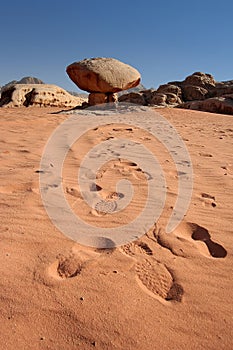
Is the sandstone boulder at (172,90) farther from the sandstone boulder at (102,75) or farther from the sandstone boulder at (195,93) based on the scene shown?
the sandstone boulder at (102,75)

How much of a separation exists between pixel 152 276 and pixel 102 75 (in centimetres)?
1063

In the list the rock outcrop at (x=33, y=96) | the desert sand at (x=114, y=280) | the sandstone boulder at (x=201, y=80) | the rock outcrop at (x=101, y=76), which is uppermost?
the sandstone boulder at (x=201, y=80)

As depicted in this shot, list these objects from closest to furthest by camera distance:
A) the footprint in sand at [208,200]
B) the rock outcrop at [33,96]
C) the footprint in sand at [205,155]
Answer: the footprint in sand at [208,200]
the footprint in sand at [205,155]
the rock outcrop at [33,96]

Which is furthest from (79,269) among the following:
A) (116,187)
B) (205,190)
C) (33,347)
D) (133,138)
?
(133,138)

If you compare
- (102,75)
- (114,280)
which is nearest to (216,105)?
(102,75)

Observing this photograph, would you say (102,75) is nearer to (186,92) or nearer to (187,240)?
(186,92)

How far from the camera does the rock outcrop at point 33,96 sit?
12.8 meters

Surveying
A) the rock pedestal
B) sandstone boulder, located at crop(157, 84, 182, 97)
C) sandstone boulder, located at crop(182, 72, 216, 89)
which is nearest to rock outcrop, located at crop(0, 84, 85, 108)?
the rock pedestal

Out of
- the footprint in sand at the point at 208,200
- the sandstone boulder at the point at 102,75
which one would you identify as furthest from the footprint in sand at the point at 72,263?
the sandstone boulder at the point at 102,75

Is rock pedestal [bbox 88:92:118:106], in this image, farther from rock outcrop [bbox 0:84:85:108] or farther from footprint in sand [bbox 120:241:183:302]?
footprint in sand [bbox 120:241:183:302]

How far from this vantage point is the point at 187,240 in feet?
5.84

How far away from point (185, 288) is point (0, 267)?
93cm

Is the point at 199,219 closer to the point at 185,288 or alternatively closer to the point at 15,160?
the point at 185,288

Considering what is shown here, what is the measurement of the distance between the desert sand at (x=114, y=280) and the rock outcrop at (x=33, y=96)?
11361mm
